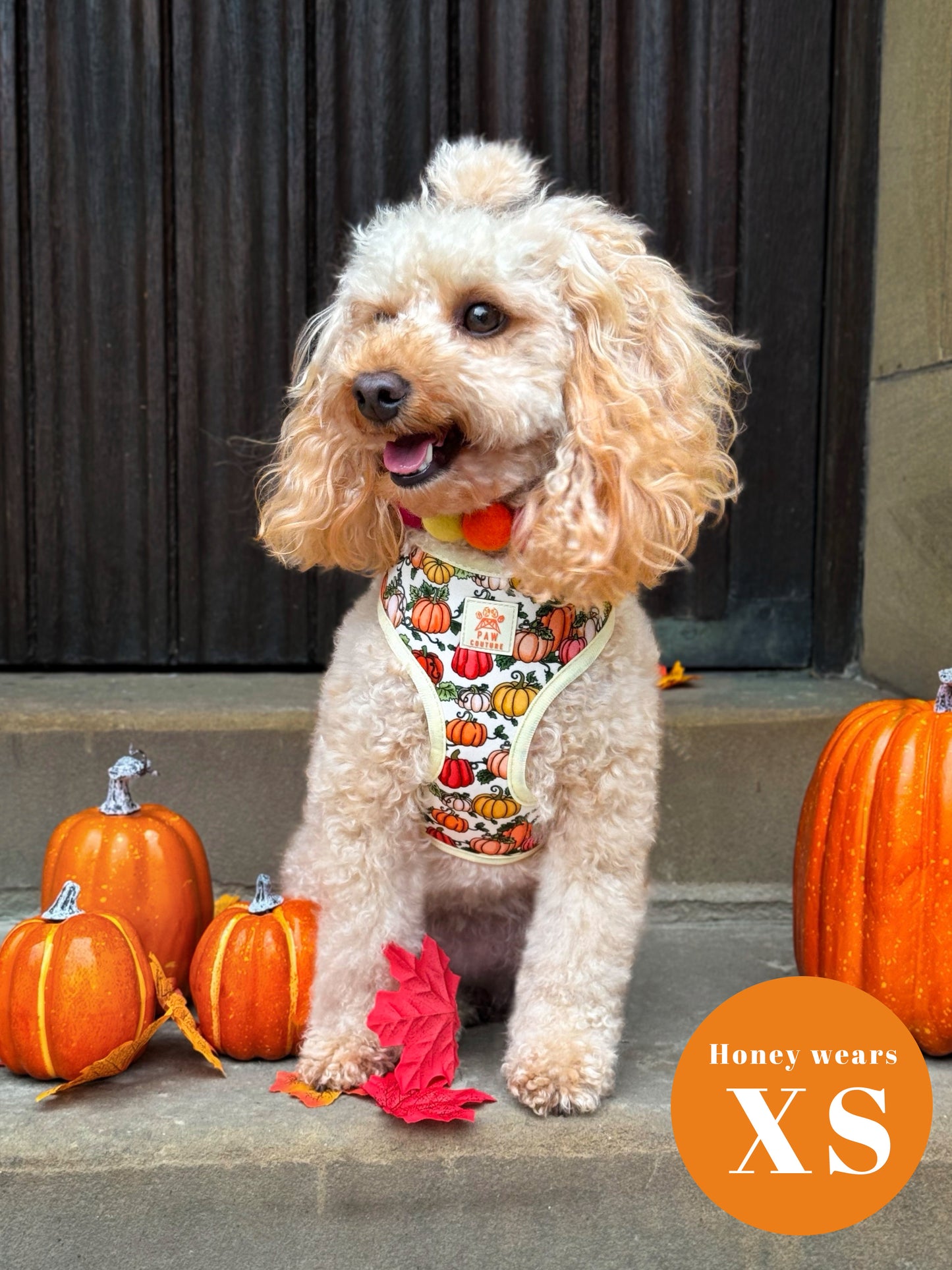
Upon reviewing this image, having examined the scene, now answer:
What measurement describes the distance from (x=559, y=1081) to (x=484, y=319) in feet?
4.00

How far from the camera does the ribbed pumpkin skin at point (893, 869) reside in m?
2.08

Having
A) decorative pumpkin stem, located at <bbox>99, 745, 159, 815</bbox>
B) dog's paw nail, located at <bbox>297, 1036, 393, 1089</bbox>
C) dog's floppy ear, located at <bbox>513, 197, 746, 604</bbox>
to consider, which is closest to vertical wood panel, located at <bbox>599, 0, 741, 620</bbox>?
dog's floppy ear, located at <bbox>513, 197, 746, 604</bbox>

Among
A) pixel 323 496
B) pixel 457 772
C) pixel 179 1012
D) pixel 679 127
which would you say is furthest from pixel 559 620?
pixel 679 127

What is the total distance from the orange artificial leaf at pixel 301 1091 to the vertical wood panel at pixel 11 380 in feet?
5.75

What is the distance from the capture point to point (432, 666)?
1.94 meters

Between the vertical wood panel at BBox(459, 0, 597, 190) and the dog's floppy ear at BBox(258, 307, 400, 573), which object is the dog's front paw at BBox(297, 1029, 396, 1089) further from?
the vertical wood panel at BBox(459, 0, 597, 190)

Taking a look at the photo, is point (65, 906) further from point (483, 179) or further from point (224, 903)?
point (483, 179)

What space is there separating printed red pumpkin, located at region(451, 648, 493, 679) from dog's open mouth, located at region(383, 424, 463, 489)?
0.98ft

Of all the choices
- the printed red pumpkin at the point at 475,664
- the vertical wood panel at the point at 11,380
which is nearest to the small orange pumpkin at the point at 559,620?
the printed red pumpkin at the point at 475,664

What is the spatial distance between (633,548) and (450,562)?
1.02 ft

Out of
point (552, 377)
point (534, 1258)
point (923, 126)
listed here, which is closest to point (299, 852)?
point (534, 1258)

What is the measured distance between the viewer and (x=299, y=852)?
2234mm

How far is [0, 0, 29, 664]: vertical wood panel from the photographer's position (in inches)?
122

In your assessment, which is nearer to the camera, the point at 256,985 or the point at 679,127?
the point at 256,985
